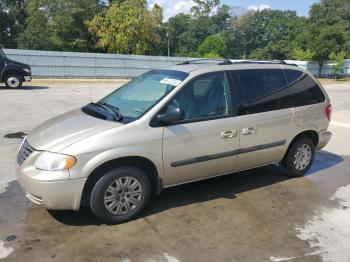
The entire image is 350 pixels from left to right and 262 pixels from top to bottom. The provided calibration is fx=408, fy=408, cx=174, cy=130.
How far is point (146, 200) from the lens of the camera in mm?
4691

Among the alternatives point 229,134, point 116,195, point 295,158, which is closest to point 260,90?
point 229,134

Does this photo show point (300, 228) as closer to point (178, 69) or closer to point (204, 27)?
point (178, 69)

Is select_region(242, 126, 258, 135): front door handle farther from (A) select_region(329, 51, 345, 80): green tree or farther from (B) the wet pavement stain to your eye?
(A) select_region(329, 51, 345, 80): green tree

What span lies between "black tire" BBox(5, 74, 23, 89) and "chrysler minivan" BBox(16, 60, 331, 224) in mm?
14573

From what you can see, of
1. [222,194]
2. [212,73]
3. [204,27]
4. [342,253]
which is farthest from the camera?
[204,27]

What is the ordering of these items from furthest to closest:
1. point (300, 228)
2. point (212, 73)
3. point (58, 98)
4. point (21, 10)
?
point (21, 10) → point (58, 98) → point (212, 73) → point (300, 228)

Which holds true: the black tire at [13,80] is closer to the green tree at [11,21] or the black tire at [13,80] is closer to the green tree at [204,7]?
the green tree at [11,21]

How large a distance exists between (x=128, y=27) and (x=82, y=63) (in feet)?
29.9

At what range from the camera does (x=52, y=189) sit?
4082 mm

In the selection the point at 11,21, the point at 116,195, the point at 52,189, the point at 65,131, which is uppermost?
the point at 11,21

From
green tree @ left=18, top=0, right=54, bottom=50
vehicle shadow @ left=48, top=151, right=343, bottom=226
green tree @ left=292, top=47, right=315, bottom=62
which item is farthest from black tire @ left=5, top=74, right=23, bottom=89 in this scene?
green tree @ left=292, top=47, right=315, bottom=62

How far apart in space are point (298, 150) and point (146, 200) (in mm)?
2694

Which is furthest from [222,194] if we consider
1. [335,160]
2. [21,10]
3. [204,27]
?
[204,27]

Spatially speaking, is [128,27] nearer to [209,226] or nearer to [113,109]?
[113,109]
